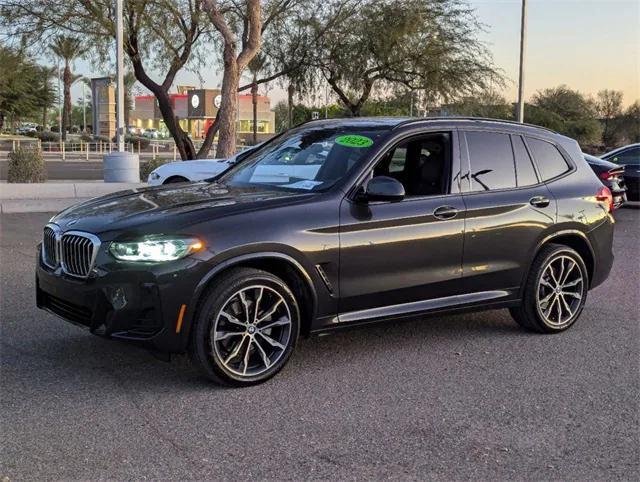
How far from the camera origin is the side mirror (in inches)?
198

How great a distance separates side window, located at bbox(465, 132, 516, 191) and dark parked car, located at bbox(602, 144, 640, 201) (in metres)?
12.0

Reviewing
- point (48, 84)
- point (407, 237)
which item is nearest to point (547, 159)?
point (407, 237)

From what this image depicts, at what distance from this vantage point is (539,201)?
238 inches

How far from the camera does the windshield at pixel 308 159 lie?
17.6ft

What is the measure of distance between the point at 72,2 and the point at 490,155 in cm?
1829

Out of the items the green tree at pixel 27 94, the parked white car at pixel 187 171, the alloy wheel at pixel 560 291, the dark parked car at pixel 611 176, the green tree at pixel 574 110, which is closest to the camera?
the alloy wheel at pixel 560 291

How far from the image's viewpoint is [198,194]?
5.33 meters

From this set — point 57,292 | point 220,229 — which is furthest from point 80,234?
point 220,229

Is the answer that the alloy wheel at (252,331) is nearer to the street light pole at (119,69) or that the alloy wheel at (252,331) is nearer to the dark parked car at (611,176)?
the dark parked car at (611,176)

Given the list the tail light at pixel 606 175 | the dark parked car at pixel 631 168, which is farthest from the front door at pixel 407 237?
the dark parked car at pixel 631 168

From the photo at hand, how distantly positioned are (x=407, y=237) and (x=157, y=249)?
1.82 metres

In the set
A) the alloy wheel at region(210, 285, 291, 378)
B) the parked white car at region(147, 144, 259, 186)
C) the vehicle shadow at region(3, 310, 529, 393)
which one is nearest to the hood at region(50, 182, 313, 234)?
the alloy wheel at region(210, 285, 291, 378)

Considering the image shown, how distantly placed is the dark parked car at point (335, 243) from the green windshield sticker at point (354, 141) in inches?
0.7

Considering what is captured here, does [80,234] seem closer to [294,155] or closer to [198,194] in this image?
[198,194]
